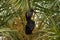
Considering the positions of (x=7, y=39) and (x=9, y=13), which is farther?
(x=7, y=39)

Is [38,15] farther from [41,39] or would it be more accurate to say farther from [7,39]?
[7,39]

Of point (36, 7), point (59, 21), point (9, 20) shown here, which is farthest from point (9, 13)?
point (59, 21)

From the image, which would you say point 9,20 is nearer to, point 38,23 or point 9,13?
point 9,13

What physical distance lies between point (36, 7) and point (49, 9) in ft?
0.26

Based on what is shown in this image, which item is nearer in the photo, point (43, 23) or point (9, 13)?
point (9, 13)

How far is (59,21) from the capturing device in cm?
101

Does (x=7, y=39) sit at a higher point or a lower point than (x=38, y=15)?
lower

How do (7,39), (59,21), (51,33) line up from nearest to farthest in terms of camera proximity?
(51,33) < (59,21) < (7,39)

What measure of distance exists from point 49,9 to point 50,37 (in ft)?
0.50

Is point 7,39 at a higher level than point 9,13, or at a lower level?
lower

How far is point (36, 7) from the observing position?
1.02 metres

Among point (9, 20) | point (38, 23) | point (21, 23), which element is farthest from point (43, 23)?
point (9, 20)

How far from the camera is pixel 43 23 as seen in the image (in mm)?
1078

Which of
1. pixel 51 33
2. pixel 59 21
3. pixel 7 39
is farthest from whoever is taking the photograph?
pixel 7 39
